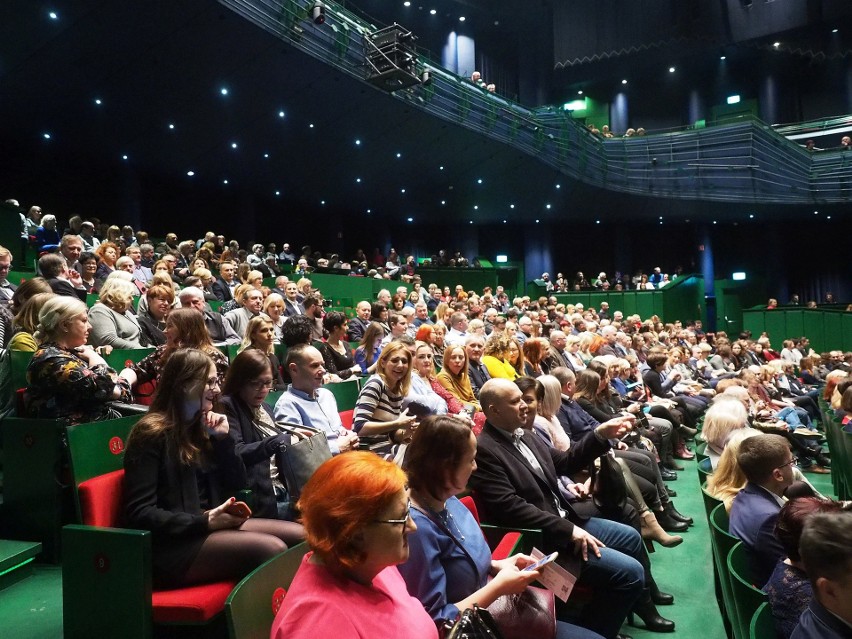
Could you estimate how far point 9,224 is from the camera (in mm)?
6883

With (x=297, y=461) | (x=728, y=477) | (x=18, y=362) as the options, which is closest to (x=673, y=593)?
(x=728, y=477)

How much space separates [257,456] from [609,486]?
149cm

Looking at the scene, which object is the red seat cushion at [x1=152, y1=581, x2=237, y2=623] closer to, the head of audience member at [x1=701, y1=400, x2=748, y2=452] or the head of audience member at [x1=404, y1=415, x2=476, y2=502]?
the head of audience member at [x1=404, y1=415, x2=476, y2=502]

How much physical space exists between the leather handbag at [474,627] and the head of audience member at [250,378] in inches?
54.2

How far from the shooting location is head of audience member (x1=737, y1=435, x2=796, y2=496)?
2234mm

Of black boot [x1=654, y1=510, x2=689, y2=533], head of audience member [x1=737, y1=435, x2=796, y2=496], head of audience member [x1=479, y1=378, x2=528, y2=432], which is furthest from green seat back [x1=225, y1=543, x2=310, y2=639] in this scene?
black boot [x1=654, y1=510, x2=689, y2=533]

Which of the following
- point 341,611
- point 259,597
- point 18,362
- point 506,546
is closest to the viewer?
point 341,611

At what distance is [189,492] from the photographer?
1955mm

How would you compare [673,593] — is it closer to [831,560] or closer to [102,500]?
[831,560]

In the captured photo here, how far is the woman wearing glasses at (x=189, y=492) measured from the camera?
6.02 feet

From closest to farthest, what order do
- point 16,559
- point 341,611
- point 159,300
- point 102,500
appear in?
point 341,611
point 102,500
point 16,559
point 159,300

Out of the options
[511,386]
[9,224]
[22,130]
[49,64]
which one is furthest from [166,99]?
[511,386]

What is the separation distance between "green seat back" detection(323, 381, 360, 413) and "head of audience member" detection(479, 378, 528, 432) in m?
1.39

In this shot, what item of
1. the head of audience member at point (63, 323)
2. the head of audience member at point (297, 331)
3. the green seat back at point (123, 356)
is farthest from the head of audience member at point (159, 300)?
the head of audience member at point (63, 323)
